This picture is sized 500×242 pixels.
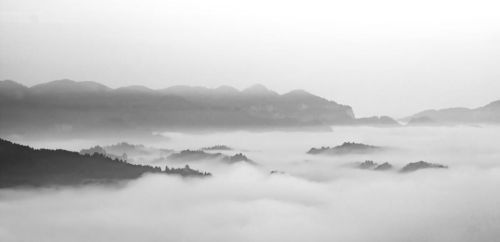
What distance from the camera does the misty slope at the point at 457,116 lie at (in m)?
7.27

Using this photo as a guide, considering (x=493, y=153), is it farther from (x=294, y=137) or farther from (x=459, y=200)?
(x=294, y=137)

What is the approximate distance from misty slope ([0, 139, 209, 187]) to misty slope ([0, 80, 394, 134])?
1.85 ft

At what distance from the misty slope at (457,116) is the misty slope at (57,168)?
424cm

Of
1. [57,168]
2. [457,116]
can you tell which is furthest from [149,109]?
[457,116]

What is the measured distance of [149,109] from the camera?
7.78 meters

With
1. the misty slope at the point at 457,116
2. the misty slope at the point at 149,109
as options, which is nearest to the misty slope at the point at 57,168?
the misty slope at the point at 149,109

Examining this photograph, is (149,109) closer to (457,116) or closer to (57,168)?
(57,168)

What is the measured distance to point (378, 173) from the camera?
7.79 m

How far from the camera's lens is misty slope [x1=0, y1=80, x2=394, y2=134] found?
732cm

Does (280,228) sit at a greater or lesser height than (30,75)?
lesser

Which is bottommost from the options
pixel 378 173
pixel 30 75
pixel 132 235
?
pixel 132 235

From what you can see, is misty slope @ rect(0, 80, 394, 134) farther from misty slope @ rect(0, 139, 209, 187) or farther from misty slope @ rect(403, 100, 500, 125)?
misty slope @ rect(403, 100, 500, 125)

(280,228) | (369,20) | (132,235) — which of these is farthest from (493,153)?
(132,235)

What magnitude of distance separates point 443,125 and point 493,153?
40.5 inches
